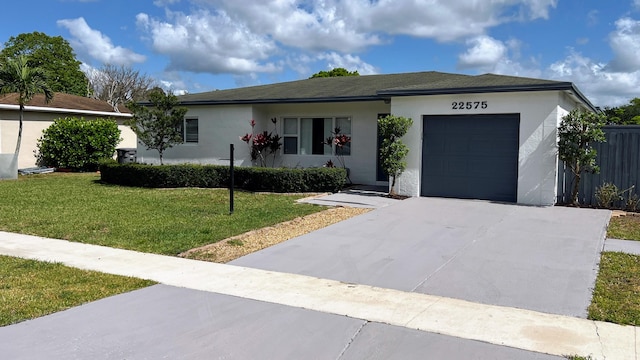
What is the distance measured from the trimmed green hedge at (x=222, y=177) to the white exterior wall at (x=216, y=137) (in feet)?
7.70

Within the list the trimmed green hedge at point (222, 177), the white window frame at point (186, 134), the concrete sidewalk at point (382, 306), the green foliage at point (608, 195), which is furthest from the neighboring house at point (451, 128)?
the concrete sidewalk at point (382, 306)

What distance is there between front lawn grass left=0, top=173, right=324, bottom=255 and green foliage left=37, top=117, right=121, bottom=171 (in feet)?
20.3

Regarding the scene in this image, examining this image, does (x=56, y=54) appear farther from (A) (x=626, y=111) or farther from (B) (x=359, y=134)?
(A) (x=626, y=111)

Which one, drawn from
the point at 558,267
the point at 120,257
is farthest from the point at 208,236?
the point at 558,267

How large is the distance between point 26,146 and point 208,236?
60.2 feet

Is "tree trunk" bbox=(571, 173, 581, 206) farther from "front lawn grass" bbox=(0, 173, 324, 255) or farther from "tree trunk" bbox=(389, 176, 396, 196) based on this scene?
"front lawn grass" bbox=(0, 173, 324, 255)

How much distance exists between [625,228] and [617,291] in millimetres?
4692

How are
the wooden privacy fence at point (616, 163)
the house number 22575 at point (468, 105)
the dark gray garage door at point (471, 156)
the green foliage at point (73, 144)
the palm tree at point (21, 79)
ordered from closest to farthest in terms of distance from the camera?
the wooden privacy fence at point (616, 163)
the dark gray garage door at point (471, 156)
the house number 22575 at point (468, 105)
the palm tree at point (21, 79)
the green foliage at point (73, 144)

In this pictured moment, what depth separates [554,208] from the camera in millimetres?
12266

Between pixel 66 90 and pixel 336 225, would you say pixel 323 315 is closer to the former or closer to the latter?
pixel 336 225

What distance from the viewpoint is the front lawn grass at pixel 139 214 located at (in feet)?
29.1

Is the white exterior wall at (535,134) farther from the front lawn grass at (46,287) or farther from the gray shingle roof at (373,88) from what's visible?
the front lawn grass at (46,287)

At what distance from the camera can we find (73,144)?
74.8ft

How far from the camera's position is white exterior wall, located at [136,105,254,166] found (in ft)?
61.1
